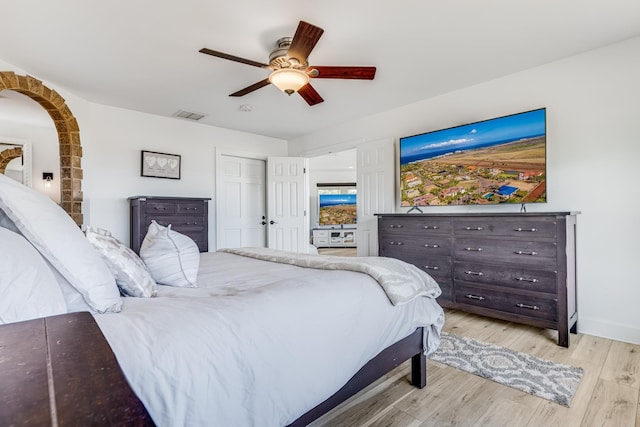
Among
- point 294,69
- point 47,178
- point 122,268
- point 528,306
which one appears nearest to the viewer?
point 122,268

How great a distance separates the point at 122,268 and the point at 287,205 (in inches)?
166

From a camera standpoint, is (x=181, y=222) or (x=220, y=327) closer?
(x=220, y=327)

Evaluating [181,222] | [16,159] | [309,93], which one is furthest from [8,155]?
[309,93]

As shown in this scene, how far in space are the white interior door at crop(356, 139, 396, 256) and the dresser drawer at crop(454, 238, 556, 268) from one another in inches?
53.5

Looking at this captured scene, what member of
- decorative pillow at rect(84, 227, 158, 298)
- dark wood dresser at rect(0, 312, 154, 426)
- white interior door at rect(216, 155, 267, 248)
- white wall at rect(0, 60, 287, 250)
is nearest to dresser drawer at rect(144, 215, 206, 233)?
white wall at rect(0, 60, 287, 250)

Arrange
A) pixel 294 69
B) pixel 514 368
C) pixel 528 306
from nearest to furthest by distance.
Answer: pixel 514 368
pixel 294 69
pixel 528 306

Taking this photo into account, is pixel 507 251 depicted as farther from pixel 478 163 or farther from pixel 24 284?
pixel 24 284

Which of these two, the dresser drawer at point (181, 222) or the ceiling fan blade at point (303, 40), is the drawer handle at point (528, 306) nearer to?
the ceiling fan blade at point (303, 40)

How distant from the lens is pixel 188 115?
445 centimetres

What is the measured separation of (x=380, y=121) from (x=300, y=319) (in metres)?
3.77

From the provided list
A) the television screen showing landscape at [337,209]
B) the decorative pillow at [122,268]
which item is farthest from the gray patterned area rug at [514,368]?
the television screen showing landscape at [337,209]

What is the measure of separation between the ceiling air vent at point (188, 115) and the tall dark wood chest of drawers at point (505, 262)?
322 cm

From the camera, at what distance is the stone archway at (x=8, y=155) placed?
458 cm

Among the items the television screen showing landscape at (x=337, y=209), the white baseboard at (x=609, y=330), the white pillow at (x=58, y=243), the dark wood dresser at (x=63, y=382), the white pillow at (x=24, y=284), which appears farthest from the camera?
the television screen showing landscape at (x=337, y=209)
